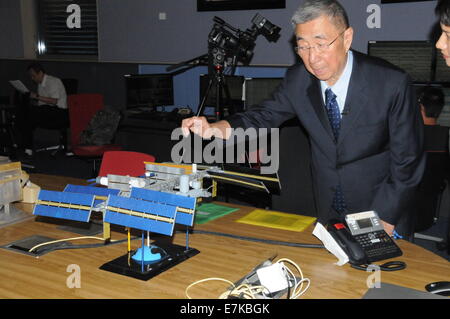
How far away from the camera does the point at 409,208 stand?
79.0 inches

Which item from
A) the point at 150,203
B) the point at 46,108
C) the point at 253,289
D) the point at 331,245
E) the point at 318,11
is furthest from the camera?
the point at 46,108

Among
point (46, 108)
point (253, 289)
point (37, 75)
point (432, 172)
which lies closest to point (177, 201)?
point (253, 289)

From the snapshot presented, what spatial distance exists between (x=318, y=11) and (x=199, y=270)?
0.98 meters

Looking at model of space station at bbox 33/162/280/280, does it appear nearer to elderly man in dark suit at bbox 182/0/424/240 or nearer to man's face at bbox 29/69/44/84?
elderly man in dark suit at bbox 182/0/424/240

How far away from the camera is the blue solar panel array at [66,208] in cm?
169

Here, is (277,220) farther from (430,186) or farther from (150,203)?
(430,186)

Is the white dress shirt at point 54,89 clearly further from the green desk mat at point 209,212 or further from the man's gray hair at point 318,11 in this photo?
the man's gray hair at point 318,11

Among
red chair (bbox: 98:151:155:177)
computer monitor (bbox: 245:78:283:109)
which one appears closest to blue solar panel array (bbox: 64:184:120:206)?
red chair (bbox: 98:151:155:177)

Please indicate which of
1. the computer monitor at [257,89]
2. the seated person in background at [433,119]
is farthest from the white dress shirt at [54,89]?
the seated person in background at [433,119]

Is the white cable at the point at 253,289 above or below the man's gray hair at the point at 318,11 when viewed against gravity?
below

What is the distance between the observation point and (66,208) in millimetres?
1729

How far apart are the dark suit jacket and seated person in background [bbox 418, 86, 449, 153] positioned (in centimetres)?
157

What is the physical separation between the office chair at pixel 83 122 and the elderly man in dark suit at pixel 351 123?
10.2 feet
